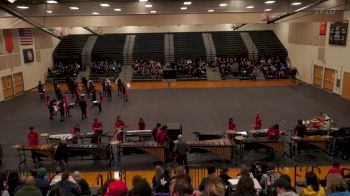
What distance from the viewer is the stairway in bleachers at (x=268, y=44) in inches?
1360

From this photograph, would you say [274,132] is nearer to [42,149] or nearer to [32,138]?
[42,149]

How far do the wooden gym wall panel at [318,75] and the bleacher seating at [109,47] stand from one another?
62.8 feet

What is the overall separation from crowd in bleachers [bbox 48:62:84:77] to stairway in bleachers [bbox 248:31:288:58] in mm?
18740

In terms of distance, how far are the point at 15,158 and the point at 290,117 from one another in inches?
516

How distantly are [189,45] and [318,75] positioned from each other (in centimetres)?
1492

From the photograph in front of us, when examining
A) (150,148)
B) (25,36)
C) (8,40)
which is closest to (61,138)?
(150,148)

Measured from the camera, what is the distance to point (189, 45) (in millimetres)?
37375

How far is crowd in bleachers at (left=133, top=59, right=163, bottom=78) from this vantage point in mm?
32031

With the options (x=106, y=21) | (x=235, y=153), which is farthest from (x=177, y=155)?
(x=106, y=21)

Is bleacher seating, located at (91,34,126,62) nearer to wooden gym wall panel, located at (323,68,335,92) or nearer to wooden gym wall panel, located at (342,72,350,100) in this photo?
wooden gym wall panel, located at (323,68,335,92)

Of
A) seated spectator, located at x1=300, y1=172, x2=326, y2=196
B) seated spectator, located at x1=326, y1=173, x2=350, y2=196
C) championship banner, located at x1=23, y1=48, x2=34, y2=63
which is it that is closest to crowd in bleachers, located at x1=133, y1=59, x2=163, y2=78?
championship banner, located at x1=23, y1=48, x2=34, y2=63

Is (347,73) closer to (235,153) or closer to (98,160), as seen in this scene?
(235,153)

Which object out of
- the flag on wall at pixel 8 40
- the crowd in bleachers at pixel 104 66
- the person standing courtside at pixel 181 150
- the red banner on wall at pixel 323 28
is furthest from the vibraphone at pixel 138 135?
the crowd in bleachers at pixel 104 66

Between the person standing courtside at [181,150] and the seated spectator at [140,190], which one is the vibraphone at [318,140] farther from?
the seated spectator at [140,190]
